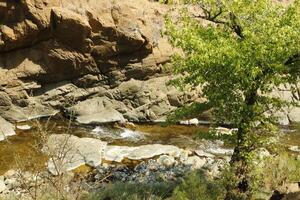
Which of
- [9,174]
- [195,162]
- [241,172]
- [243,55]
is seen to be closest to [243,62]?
[243,55]

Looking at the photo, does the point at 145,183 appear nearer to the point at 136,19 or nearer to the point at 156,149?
the point at 156,149

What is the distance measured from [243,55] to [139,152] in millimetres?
9286

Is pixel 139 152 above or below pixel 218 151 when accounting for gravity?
above

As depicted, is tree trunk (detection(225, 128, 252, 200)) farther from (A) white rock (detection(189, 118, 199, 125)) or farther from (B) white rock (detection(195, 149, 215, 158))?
(A) white rock (detection(189, 118, 199, 125))

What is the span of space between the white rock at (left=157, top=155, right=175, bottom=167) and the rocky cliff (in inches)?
233

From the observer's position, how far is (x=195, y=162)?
1880 cm

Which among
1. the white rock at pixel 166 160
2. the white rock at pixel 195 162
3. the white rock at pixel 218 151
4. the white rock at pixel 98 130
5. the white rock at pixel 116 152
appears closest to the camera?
the white rock at pixel 195 162

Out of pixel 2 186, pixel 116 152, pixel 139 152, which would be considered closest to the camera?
pixel 2 186

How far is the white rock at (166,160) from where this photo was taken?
18562 millimetres

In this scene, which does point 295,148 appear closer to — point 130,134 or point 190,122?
point 190,122

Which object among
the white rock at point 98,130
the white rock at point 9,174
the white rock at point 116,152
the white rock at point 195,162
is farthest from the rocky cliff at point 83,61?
the white rock at point 9,174

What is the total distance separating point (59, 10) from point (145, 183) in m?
12.1

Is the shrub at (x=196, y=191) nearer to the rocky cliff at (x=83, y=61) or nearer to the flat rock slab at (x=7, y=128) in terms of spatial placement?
the flat rock slab at (x=7, y=128)

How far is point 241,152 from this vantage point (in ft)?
41.6
